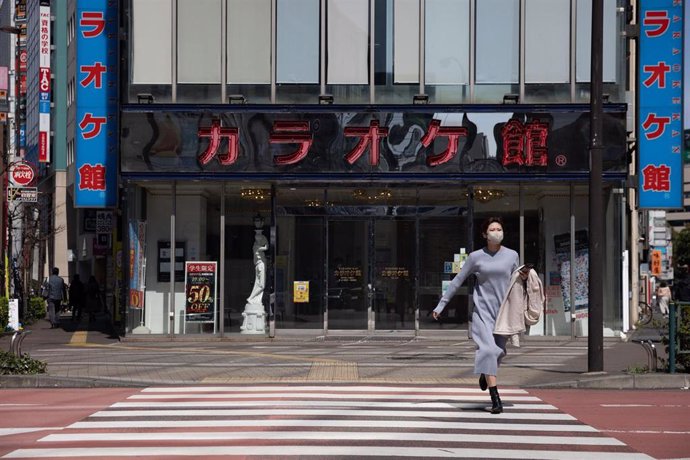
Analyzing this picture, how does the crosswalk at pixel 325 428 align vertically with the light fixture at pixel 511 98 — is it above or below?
below

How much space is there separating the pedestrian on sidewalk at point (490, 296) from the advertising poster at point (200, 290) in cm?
1459

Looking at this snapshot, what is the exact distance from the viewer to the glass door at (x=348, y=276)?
26672 millimetres

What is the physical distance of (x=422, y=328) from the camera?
1053 inches

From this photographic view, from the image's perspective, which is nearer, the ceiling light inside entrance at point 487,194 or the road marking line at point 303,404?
the road marking line at point 303,404

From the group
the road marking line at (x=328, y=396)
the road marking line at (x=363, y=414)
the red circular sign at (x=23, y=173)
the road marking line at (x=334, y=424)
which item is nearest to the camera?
the road marking line at (x=334, y=424)

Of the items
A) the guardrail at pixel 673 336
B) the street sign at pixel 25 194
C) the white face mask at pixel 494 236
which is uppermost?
the street sign at pixel 25 194

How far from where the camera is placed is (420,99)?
84.8 ft

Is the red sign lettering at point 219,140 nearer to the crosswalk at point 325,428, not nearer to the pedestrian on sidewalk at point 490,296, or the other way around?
the crosswalk at point 325,428

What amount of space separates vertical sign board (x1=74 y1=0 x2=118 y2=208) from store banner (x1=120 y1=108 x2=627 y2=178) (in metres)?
1.61

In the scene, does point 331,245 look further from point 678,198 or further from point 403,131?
point 678,198

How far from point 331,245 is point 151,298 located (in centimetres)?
427

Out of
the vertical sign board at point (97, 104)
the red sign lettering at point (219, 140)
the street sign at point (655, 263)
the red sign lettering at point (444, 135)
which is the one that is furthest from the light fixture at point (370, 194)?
A: the street sign at point (655, 263)

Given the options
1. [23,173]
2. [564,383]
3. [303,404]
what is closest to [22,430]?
[303,404]

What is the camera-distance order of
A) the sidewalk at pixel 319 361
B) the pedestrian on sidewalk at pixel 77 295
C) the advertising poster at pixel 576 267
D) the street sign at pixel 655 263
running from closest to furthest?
the sidewalk at pixel 319 361 < the advertising poster at pixel 576 267 < the pedestrian on sidewalk at pixel 77 295 < the street sign at pixel 655 263
